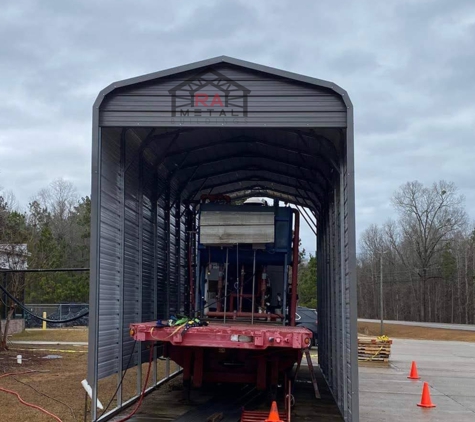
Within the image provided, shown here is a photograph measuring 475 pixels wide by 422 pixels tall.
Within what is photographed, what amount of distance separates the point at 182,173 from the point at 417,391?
762 centimetres

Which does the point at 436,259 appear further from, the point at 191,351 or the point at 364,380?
the point at 191,351

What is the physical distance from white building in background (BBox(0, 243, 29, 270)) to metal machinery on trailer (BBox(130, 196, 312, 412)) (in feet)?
36.8

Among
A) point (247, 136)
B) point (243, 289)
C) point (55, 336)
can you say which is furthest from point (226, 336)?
point (55, 336)

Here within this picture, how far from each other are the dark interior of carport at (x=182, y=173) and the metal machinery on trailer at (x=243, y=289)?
0.76m

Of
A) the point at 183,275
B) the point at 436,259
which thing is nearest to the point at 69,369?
the point at 183,275

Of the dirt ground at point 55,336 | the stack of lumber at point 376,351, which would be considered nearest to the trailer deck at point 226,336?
the stack of lumber at point 376,351

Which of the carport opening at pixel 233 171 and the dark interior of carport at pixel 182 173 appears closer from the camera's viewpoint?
the dark interior of carport at pixel 182 173

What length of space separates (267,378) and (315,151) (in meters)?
4.08

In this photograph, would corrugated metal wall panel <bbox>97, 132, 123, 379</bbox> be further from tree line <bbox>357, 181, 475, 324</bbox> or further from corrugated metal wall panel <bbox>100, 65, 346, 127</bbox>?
tree line <bbox>357, 181, 475, 324</bbox>

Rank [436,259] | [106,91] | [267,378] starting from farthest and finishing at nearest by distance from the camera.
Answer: [436,259] → [267,378] → [106,91]

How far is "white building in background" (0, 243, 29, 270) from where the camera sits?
21656 millimetres

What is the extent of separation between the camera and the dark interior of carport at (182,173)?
8.96 meters

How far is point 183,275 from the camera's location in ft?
46.8

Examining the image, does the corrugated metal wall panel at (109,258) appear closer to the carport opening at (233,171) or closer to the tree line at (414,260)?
the carport opening at (233,171)
